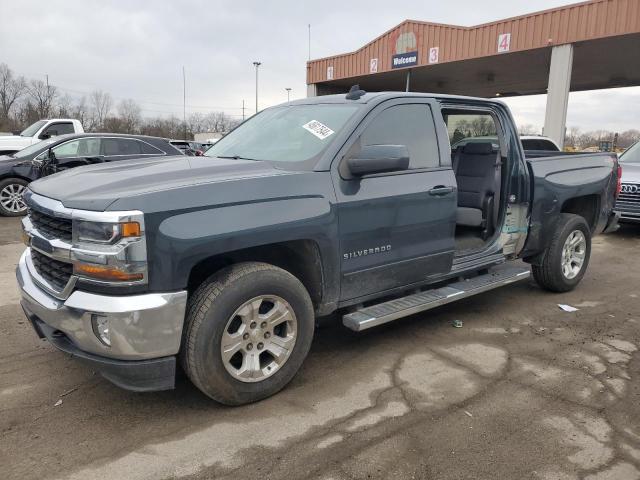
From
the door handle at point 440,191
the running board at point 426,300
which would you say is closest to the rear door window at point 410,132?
the door handle at point 440,191

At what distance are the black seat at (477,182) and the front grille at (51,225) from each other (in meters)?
3.71

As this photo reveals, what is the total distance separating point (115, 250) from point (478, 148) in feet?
12.7

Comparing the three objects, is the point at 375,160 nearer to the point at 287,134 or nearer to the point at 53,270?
the point at 287,134

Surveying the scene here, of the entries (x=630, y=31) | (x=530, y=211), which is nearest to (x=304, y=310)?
(x=530, y=211)

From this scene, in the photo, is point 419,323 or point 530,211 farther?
point 530,211

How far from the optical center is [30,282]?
10.5 ft

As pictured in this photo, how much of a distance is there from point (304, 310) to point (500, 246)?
2506 mm

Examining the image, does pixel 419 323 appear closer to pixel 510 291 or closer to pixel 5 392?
pixel 510 291

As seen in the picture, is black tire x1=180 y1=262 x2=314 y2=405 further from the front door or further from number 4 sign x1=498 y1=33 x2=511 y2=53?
number 4 sign x1=498 y1=33 x2=511 y2=53

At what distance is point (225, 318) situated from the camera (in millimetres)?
2895

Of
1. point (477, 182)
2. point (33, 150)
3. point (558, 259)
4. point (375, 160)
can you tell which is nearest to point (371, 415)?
point (375, 160)

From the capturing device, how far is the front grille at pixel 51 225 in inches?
111

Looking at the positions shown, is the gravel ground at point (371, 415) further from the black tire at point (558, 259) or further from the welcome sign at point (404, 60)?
the welcome sign at point (404, 60)

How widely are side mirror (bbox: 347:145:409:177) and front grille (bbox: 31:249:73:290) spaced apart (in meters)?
1.84
